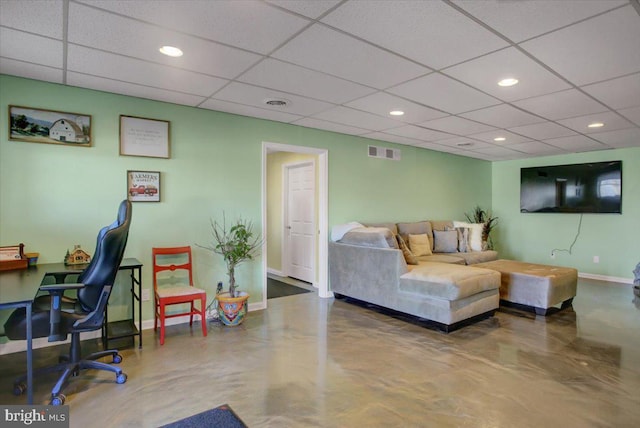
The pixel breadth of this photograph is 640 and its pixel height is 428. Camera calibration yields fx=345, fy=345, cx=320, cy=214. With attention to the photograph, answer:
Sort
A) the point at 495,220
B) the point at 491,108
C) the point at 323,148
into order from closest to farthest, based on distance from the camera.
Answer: the point at 491,108, the point at 323,148, the point at 495,220

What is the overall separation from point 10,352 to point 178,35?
2.97m

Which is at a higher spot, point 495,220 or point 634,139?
point 634,139

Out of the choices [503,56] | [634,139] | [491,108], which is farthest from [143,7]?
[634,139]

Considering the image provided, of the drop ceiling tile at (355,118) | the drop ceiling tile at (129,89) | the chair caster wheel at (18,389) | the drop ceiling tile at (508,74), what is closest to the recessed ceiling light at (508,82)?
the drop ceiling tile at (508,74)

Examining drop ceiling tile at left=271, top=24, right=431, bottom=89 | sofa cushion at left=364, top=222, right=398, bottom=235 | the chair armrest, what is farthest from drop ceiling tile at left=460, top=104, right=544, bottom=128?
the chair armrest

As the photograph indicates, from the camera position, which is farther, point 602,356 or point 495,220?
point 495,220

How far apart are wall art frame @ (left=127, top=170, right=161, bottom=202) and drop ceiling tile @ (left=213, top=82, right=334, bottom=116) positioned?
106 cm

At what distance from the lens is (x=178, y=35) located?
2.23 m

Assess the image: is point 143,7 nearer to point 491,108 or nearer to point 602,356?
point 491,108

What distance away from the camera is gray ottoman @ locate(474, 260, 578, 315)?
13.3ft

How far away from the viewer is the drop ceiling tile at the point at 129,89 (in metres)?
3.01

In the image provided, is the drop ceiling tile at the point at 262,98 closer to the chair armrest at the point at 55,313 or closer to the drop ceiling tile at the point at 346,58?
the drop ceiling tile at the point at 346,58

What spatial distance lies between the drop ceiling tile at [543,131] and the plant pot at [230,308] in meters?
4.14

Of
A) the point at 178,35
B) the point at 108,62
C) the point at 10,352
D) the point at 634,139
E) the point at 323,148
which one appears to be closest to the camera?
the point at 178,35
